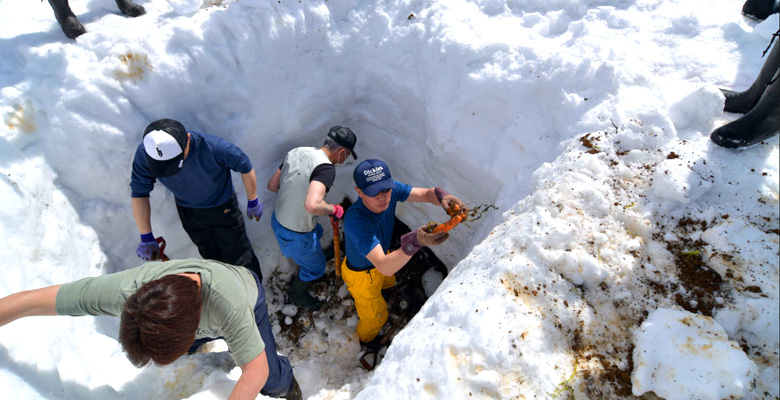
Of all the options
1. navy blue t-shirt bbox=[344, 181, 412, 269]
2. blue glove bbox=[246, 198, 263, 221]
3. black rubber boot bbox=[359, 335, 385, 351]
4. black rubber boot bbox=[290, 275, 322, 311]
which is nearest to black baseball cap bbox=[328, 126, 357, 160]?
navy blue t-shirt bbox=[344, 181, 412, 269]

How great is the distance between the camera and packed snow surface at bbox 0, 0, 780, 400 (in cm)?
218

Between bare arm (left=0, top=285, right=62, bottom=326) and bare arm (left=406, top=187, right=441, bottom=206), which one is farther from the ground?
bare arm (left=0, top=285, right=62, bottom=326)

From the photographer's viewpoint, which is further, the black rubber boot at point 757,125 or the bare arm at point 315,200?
the bare arm at point 315,200

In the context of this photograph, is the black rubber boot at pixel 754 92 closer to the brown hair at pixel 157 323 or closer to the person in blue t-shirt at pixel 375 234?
the person in blue t-shirt at pixel 375 234

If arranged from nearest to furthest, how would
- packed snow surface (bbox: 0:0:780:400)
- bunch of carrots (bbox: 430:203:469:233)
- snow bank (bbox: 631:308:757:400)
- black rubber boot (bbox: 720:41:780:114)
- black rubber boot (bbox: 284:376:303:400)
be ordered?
snow bank (bbox: 631:308:757:400) → packed snow surface (bbox: 0:0:780:400) → black rubber boot (bbox: 720:41:780:114) → bunch of carrots (bbox: 430:203:469:233) → black rubber boot (bbox: 284:376:303:400)

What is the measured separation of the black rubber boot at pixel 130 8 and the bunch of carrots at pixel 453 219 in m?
3.39

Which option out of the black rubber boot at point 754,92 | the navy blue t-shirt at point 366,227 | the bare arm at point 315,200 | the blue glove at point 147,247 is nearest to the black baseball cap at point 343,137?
the bare arm at point 315,200

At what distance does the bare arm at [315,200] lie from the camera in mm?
3484

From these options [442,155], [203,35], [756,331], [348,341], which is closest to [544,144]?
[442,155]

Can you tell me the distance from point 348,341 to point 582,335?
2669mm

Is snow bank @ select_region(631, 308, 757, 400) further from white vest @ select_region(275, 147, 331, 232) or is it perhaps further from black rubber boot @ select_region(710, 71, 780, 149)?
white vest @ select_region(275, 147, 331, 232)

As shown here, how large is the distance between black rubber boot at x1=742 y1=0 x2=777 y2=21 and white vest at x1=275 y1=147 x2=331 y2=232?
3.72 meters

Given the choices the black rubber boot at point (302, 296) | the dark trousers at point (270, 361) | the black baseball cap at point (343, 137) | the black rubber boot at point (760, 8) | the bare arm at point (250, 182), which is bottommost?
the black rubber boot at point (302, 296)

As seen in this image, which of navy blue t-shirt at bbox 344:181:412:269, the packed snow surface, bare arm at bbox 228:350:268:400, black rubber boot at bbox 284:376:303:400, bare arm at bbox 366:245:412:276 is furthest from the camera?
black rubber boot at bbox 284:376:303:400
